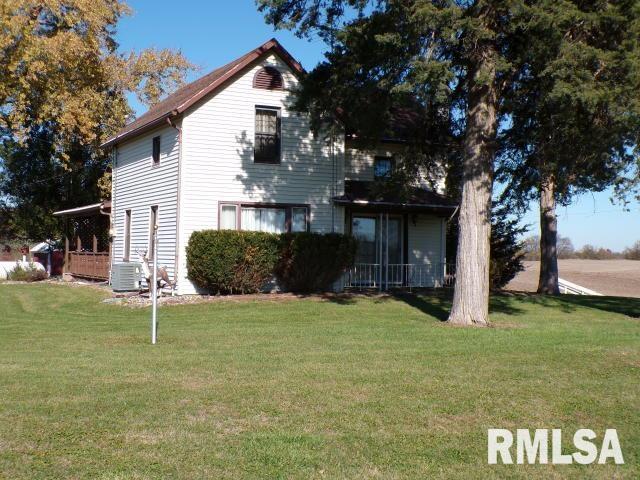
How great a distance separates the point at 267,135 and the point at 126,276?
593 centimetres

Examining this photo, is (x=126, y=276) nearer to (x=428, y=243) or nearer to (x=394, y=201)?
(x=394, y=201)

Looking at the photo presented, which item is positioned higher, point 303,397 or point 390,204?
point 390,204

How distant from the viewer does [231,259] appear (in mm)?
18672

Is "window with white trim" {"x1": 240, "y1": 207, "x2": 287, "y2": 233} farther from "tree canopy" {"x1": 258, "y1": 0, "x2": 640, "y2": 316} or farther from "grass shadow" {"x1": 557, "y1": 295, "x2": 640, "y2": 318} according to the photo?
"grass shadow" {"x1": 557, "y1": 295, "x2": 640, "y2": 318}

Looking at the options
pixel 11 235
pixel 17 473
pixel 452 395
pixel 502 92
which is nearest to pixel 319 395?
pixel 452 395

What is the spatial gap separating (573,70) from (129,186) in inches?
630

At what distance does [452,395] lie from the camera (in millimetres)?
7621

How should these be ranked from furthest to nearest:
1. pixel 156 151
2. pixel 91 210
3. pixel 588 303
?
pixel 91 210
pixel 156 151
pixel 588 303

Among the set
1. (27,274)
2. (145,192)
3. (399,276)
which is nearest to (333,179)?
(399,276)

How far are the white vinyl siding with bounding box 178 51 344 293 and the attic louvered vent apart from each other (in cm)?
12

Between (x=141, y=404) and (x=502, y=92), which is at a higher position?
(x=502, y=92)

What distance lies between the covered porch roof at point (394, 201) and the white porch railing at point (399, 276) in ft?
6.18

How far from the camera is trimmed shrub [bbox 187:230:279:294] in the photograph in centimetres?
1861

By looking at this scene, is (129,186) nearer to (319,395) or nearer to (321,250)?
(321,250)
